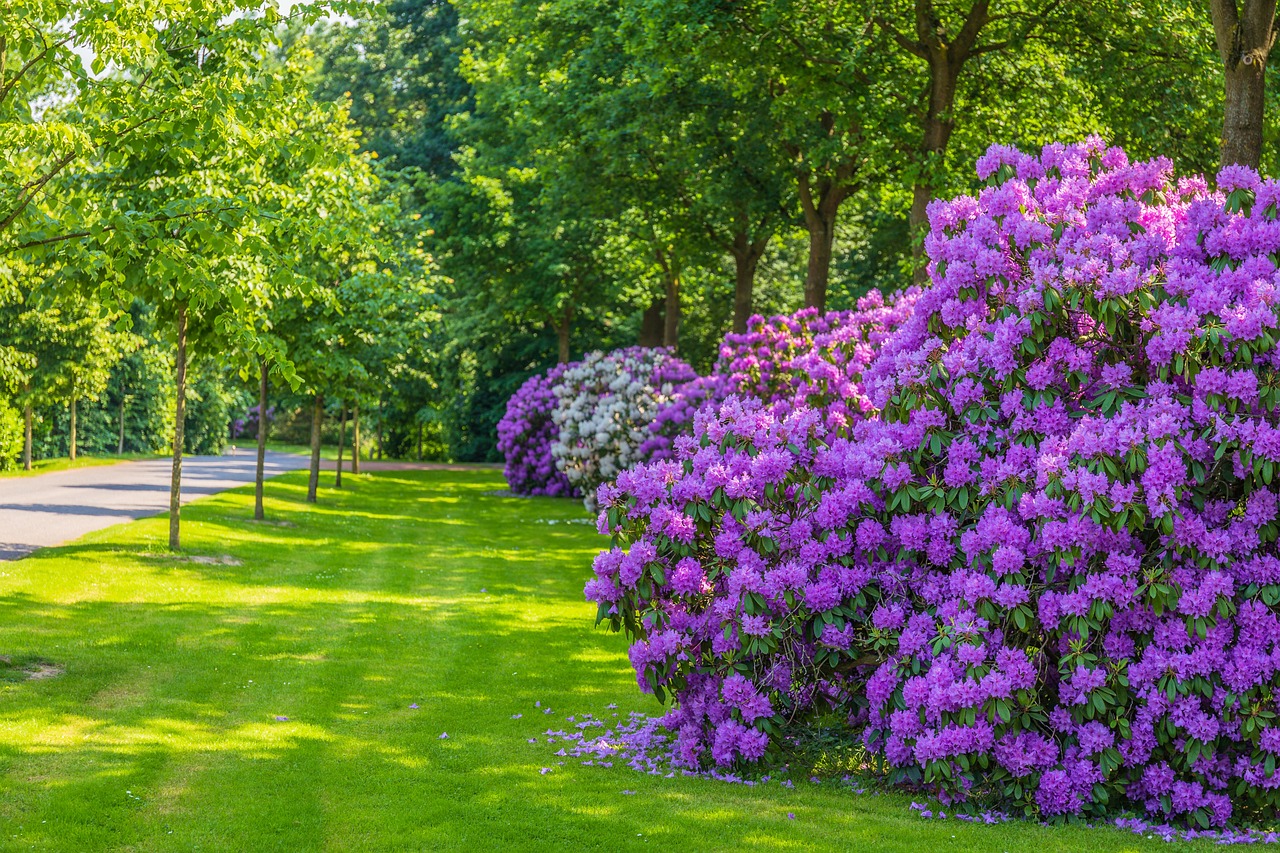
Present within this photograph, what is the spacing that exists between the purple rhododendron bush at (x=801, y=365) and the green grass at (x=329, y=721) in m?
3.28

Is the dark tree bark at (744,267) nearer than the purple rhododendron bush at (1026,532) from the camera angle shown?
No

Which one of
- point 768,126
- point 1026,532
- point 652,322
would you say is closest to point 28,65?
point 1026,532

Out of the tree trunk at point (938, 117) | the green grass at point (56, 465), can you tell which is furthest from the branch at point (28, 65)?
the green grass at point (56, 465)

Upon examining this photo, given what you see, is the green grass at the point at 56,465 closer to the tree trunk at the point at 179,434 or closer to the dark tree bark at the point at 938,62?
the tree trunk at the point at 179,434

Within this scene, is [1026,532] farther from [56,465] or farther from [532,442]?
[56,465]

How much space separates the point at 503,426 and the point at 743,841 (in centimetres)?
2809

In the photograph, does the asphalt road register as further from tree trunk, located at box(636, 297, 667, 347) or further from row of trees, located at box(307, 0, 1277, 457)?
tree trunk, located at box(636, 297, 667, 347)

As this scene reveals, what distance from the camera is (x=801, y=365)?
524 inches

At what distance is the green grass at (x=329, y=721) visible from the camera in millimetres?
6594

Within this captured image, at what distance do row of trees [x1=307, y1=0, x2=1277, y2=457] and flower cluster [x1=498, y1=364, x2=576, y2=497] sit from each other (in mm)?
2965

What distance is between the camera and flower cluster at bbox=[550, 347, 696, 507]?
2552cm

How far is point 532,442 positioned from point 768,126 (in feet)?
47.5

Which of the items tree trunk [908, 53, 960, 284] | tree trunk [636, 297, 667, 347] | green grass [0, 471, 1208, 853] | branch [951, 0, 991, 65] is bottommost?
green grass [0, 471, 1208, 853]

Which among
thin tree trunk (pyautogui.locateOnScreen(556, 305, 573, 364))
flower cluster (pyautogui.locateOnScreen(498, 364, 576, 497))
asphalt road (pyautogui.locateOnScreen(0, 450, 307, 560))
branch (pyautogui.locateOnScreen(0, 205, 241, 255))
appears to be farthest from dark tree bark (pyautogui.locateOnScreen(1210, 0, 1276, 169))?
thin tree trunk (pyautogui.locateOnScreen(556, 305, 573, 364))
